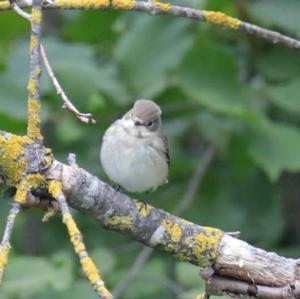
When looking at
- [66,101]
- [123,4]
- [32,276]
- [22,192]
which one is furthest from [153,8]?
[32,276]

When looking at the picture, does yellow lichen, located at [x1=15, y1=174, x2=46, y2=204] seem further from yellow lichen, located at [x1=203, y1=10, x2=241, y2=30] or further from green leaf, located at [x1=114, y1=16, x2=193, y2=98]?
green leaf, located at [x1=114, y1=16, x2=193, y2=98]

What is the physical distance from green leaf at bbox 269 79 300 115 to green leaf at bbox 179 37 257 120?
0.46ft

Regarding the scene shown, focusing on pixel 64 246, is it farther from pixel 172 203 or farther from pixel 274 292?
pixel 274 292

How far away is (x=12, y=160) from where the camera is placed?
2766 millimetres

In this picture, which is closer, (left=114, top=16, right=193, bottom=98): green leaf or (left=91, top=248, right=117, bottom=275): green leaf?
(left=91, top=248, right=117, bottom=275): green leaf

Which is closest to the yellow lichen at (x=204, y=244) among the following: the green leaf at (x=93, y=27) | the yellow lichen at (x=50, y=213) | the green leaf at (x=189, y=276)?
the yellow lichen at (x=50, y=213)

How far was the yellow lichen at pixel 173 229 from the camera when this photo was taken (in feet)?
10.3

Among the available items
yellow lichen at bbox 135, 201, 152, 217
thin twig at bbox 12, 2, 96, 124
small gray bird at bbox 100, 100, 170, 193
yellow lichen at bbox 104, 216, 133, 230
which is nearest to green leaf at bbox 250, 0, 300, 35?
small gray bird at bbox 100, 100, 170, 193

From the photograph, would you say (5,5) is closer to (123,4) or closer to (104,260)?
(123,4)

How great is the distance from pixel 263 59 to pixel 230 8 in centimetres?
34

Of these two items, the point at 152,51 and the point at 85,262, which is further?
the point at 152,51

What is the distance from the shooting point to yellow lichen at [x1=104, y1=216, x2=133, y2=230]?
9.95ft

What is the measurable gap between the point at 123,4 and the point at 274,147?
205cm

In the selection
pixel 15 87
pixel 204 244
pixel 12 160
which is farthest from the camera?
pixel 15 87
